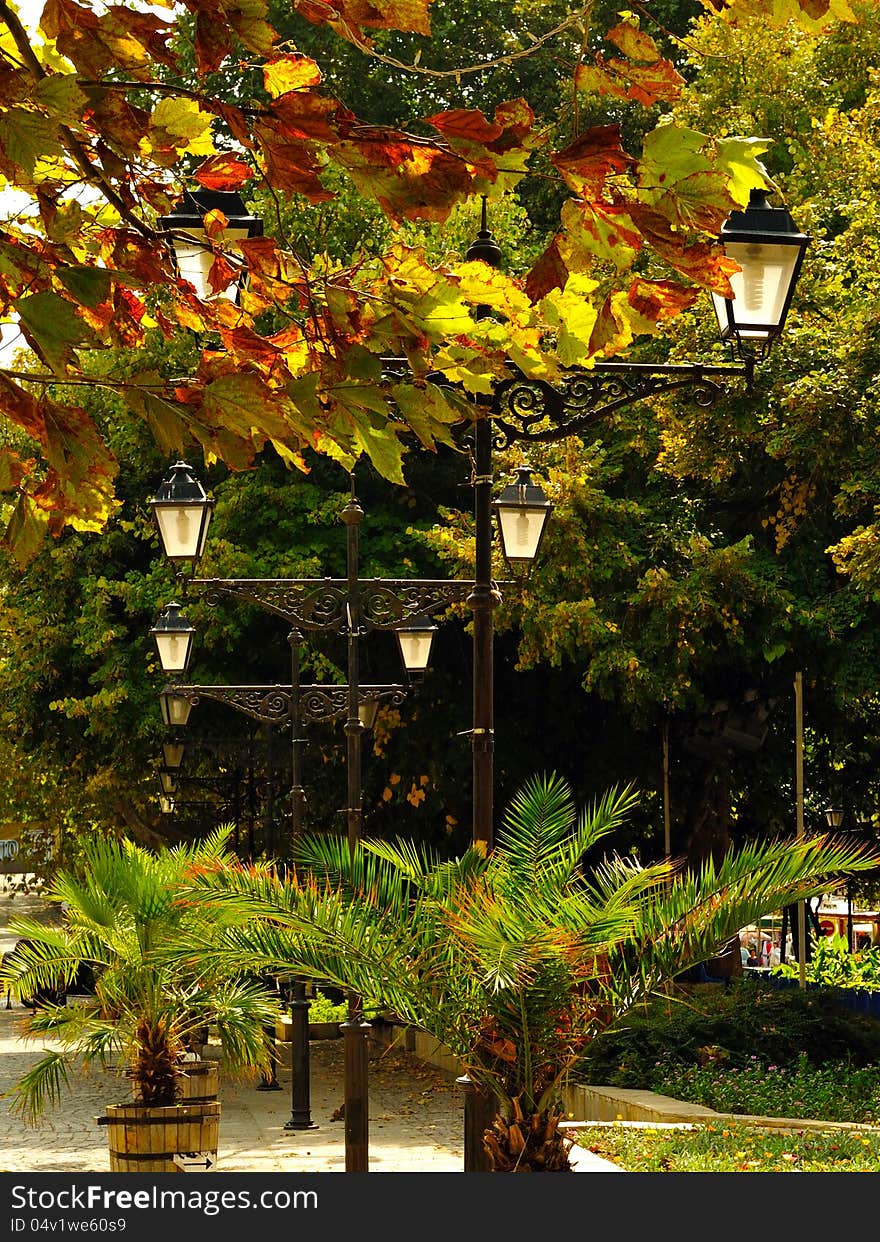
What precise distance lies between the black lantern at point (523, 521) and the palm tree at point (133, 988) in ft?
8.72

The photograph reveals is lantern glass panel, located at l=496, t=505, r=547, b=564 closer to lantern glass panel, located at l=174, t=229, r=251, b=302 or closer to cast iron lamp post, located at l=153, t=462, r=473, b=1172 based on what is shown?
cast iron lamp post, located at l=153, t=462, r=473, b=1172

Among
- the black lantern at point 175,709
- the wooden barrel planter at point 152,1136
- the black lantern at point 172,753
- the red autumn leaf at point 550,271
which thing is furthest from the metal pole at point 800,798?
the red autumn leaf at point 550,271

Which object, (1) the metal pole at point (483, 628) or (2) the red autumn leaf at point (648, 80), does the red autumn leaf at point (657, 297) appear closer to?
(2) the red autumn leaf at point (648, 80)

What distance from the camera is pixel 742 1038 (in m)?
15.0

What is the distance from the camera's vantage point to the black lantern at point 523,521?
31.3 feet

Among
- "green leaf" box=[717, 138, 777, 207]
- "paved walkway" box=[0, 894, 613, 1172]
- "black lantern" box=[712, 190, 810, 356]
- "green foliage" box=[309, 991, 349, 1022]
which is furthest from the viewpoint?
"green foliage" box=[309, 991, 349, 1022]

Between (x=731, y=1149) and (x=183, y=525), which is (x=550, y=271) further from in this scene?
(x=183, y=525)

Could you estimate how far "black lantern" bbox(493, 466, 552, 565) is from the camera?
9547 mm

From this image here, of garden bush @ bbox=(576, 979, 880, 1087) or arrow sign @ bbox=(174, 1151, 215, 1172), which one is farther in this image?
garden bush @ bbox=(576, 979, 880, 1087)

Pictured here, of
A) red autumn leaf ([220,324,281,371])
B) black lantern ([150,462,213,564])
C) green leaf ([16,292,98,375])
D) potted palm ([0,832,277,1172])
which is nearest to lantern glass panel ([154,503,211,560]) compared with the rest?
black lantern ([150,462,213,564])

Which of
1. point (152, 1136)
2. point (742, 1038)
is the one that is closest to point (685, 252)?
point (152, 1136)

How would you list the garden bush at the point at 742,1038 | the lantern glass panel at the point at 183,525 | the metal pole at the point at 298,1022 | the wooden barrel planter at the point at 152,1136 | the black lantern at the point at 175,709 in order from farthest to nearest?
the black lantern at the point at 175,709 < the metal pole at the point at 298,1022 < the garden bush at the point at 742,1038 < the lantern glass panel at the point at 183,525 < the wooden barrel planter at the point at 152,1136

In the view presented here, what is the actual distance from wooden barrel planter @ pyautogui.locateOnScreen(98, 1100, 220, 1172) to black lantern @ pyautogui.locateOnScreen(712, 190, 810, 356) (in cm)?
548

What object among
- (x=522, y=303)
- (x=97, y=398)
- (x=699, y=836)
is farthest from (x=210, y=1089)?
(x=97, y=398)
